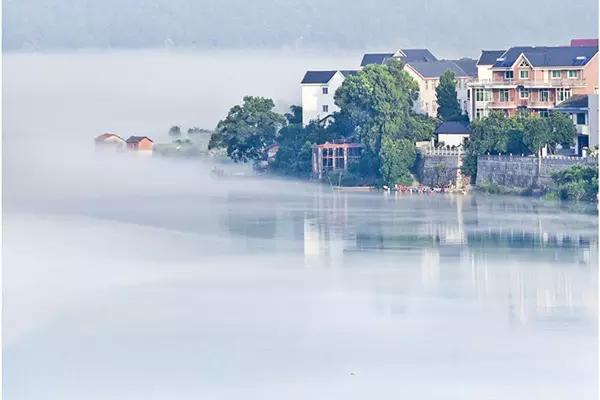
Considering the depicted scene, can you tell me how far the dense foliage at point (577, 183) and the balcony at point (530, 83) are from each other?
6.27ft

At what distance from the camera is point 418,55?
19938mm

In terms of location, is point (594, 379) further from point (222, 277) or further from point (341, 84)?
point (341, 84)

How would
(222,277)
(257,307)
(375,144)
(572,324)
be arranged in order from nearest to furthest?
(572,324)
(257,307)
(222,277)
(375,144)

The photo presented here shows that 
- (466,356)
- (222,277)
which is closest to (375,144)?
(222,277)

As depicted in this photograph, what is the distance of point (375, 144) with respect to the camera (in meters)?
17.0

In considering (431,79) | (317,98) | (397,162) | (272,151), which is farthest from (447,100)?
(272,151)

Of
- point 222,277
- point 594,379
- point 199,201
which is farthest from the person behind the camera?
point 199,201

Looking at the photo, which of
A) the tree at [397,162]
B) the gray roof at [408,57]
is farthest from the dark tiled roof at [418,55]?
the tree at [397,162]

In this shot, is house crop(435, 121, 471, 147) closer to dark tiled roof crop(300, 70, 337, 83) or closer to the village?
the village

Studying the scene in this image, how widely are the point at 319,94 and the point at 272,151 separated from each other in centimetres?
62

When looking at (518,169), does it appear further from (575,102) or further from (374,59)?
(374,59)

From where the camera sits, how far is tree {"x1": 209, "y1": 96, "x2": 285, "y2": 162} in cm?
1909

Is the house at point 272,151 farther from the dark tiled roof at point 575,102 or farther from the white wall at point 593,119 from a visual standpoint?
the white wall at point 593,119

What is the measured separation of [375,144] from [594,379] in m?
8.52
